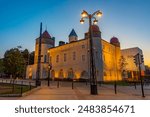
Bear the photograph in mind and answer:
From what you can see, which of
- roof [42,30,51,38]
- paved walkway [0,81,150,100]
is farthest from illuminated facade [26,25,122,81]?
paved walkway [0,81,150,100]

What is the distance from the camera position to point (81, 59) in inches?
1678

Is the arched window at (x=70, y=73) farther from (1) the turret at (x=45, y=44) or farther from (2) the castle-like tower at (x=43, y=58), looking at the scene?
(1) the turret at (x=45, y=44)

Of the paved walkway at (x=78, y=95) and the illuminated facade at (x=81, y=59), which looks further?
the illuminated facade at (x=81, y=59)

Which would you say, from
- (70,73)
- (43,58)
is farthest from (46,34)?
(70,73)

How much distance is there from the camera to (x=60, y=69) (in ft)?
160

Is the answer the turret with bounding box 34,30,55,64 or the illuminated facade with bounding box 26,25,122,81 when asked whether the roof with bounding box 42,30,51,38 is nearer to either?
the turret with bounding box 34,30,55,64

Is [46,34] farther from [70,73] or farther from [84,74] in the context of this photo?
[84,74]

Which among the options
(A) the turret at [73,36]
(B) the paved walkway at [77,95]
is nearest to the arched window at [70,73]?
(A) the turret at [73,36]

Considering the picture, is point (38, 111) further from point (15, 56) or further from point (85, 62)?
point (85, 62)

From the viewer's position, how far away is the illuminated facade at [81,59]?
133ft

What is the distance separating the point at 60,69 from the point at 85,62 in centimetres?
1186

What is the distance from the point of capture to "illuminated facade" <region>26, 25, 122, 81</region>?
40.4 metres

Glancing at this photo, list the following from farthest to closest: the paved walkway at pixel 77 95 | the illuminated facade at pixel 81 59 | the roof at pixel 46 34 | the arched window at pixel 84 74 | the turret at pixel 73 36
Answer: the roof at pixel 46 34 < the turret at pixel 73 36 < the illuminated facade at pixel 81 59 < the arched window at pixel 84 74 < the paved walkway at pixel 77 95

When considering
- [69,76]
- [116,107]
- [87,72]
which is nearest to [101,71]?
[87,72]
